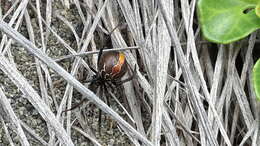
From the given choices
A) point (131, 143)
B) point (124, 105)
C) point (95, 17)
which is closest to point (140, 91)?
point (124, 105)

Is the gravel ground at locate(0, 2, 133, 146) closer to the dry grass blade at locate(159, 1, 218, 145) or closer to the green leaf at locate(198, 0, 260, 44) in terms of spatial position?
the dry grass blade at locate(159, 1, 218, 145)

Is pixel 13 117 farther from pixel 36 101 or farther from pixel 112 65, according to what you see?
pixel 112 65

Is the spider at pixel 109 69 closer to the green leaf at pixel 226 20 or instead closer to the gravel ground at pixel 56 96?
the gravel ground at pixel 56 96

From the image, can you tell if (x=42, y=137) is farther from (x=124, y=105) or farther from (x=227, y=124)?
(x=227, y=124)

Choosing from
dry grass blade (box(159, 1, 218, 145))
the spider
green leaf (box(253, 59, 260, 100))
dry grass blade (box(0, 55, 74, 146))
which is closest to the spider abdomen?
the spider

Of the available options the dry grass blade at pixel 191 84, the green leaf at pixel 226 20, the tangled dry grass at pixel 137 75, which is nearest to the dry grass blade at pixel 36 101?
the tangled dry grass at pixel 137 75
